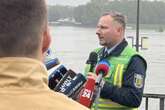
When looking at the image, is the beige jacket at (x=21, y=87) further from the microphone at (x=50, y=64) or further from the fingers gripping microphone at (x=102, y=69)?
the fingers gripping microphone at (x=102, y=69)

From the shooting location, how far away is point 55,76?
13.1ft

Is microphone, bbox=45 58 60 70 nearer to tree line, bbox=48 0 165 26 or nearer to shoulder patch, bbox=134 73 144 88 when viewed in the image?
shoulder patch, bbox=134 73 144 88

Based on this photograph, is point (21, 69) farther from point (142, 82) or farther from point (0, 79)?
point (142, 82)

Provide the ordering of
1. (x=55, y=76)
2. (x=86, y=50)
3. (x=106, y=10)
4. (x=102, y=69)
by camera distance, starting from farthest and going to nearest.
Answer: (x=86, y=50) → (x=106, y=10) → (x=102, y=69) → (x=55, y=76)

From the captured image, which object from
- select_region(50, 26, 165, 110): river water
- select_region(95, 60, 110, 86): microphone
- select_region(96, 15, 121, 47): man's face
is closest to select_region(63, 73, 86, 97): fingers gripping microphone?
select_region(95, 60, 110, 86): microphone

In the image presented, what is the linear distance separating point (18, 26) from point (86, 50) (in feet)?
22.8

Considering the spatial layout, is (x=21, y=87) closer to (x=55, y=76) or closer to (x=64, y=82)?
(x=64, y=82)

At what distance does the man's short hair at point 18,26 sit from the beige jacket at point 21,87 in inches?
1.3

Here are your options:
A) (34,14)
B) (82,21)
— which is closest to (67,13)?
(82,21)

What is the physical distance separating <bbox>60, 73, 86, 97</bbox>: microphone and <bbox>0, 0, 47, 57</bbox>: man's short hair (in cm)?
210

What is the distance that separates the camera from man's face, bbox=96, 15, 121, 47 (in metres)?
4.89

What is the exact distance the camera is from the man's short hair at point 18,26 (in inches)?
65.0

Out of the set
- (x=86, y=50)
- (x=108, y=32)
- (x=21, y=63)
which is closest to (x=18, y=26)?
(x=21, y=63)

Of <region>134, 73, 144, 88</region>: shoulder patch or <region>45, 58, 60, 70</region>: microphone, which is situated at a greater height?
<region>45, 58, 60, 70</region>: microphone
